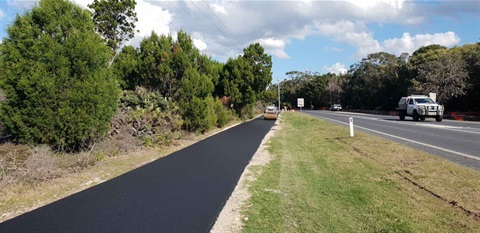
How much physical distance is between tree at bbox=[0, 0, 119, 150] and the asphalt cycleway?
2180 mm

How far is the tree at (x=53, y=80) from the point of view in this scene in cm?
913

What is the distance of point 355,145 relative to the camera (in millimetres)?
14180

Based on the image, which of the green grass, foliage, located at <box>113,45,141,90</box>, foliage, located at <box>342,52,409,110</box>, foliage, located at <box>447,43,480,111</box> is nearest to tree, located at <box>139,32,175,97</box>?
foliage, located at <box>113,45,141,90</box>

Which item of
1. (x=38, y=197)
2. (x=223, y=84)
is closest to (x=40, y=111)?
(x=38, y=197)

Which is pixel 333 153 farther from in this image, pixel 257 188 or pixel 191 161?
pixel 257 188

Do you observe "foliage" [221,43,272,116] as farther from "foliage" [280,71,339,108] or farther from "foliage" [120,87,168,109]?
"foliage" [280,71,339,108]

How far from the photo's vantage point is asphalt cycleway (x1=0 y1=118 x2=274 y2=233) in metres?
5.22

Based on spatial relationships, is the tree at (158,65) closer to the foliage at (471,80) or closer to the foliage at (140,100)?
the foliage at (140,100)

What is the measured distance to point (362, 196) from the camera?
21.5ft

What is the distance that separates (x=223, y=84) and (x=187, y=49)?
40.6 feet

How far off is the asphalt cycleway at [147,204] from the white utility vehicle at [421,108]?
74.5ft

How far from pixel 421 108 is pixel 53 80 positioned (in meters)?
26.6

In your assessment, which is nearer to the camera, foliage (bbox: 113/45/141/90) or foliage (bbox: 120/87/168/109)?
foliage (bbox: 120/87/168/109)

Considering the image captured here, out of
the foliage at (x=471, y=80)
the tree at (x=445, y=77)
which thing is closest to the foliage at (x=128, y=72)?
the tree at (x=445, y=77)
